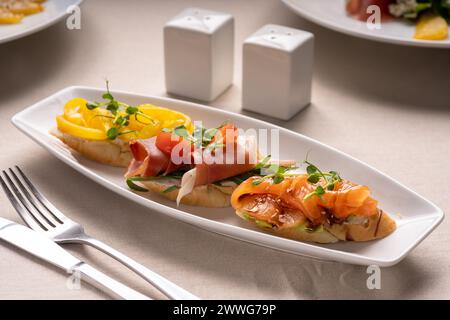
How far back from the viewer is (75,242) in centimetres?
163

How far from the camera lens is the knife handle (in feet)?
4.72

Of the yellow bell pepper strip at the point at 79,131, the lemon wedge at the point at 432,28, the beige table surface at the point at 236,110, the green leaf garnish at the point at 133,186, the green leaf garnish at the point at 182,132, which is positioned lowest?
the beige table surface at the point at 236,110

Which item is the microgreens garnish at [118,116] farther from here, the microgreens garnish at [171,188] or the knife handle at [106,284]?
the knife handle at [106,284]

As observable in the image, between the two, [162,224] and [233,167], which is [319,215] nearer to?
[233,167]

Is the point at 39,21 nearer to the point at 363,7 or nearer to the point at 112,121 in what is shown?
the point at 112,121

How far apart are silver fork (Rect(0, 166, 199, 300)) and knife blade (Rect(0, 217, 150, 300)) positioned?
3 cm

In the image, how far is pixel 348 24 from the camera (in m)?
2.44

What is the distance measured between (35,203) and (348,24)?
4.03 ft

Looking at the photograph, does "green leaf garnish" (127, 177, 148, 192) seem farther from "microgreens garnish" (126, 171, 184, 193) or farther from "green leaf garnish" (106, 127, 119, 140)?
"green leaf garnish" (106, 127, 119, 140)

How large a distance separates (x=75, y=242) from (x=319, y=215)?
0.54 m

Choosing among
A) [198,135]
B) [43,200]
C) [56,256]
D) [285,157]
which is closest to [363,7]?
[285,157]

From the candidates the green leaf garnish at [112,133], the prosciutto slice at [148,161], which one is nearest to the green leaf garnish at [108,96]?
the green leaf garnish at [112,133]

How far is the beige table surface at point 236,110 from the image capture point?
1.54 meters

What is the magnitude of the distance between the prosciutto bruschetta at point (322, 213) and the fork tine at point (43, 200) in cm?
43
